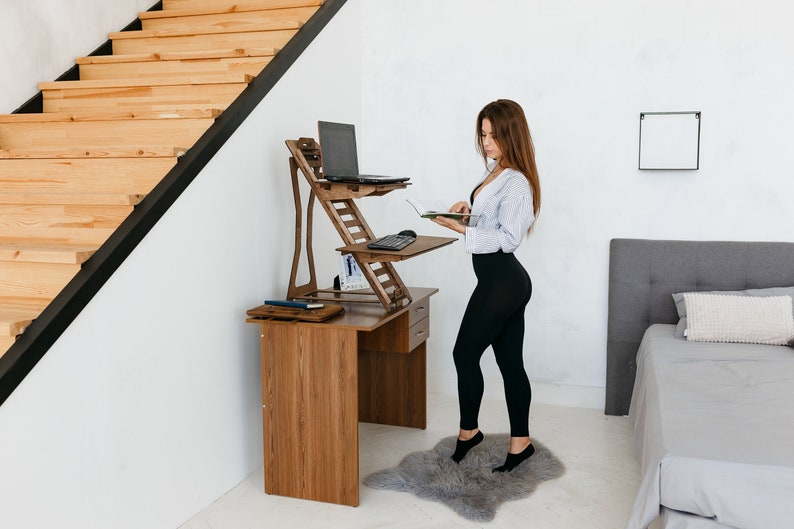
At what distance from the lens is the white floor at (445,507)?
298cm

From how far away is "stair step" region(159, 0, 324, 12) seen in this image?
Answer: 13.7ft

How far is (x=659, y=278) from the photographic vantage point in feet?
13.7

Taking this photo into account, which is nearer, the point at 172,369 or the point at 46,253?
the point at 46,253

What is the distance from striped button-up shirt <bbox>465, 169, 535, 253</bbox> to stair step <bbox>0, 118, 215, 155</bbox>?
1221 mm

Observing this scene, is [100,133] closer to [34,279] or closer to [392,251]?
[34,279]

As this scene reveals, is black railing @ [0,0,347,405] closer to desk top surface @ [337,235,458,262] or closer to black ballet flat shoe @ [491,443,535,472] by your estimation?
desk top surface @ [337,235,458,262]

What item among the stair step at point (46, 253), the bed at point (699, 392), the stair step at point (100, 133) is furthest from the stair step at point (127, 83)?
the bed at point (699, 392)

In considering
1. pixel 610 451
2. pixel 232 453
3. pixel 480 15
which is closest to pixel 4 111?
pixel 232 453

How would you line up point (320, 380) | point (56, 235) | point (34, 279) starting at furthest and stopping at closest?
point (320, 380)
point (56, 235)
point (34, 279)

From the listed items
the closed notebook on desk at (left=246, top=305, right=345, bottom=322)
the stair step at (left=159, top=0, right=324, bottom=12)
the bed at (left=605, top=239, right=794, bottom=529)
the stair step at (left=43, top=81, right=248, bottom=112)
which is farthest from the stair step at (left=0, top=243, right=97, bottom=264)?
the stair step at (left=159, top=0, right=324, bottom=12)

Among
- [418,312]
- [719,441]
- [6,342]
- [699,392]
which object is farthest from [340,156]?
[719,441]

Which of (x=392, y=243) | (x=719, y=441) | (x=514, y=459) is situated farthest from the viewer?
(x=514, y=459)

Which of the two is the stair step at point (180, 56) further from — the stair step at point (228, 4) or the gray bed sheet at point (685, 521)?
the gray bed sheet at point (685, 521)

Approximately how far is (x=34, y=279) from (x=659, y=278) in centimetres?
308
